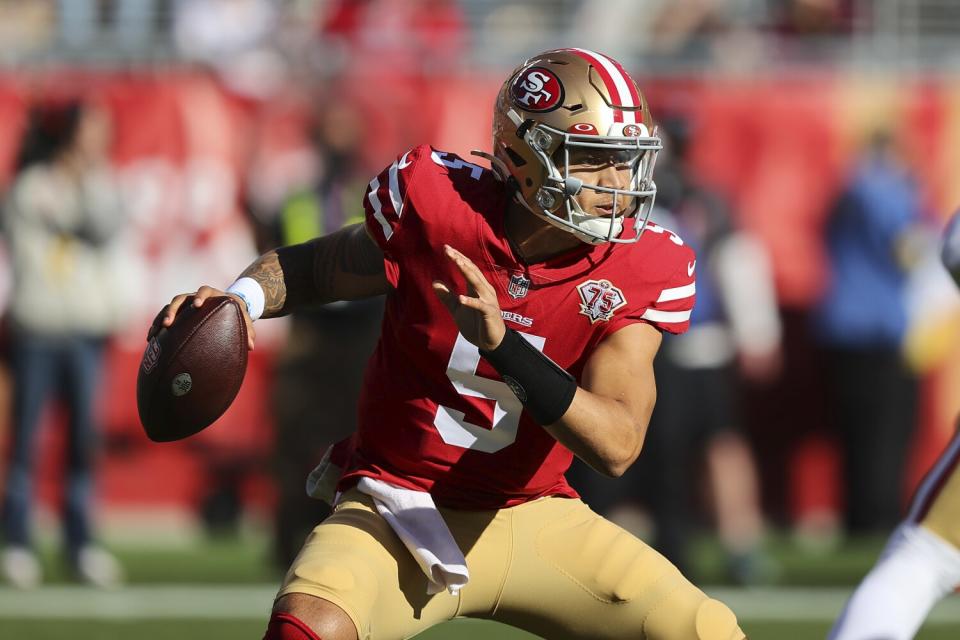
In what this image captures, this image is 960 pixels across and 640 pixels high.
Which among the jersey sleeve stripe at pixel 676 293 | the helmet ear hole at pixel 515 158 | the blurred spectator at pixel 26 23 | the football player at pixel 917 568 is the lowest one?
the blurred spectator at pixel 26 23

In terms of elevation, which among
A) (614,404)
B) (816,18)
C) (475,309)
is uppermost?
(475,309)

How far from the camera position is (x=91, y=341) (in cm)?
709

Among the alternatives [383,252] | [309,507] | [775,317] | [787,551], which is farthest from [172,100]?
[383,252]

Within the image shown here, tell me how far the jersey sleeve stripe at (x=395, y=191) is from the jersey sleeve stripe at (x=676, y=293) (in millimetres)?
574

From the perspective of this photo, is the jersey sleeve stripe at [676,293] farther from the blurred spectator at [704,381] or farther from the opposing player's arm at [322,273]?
the blurred spectator at [704,381]

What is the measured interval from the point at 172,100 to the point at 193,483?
6.47ft

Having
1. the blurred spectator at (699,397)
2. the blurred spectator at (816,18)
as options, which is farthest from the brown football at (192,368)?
the blurred spectator at (816,18)

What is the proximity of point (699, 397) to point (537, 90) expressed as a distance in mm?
3656

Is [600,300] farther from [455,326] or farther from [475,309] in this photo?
[475,309]

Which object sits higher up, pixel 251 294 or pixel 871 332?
pixel 251 294

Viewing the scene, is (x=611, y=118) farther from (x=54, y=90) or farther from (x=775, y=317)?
(x=54, y=90)

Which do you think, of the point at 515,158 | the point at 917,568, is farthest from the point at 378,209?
the point at 917,568

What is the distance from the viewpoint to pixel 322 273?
11.8ft

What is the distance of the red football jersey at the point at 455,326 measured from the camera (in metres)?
3.39
